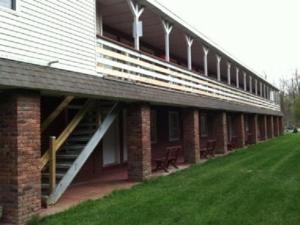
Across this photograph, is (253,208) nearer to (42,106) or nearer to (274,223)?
(274,223)

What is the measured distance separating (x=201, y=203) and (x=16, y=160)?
3.66m

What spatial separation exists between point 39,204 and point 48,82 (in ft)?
7.36

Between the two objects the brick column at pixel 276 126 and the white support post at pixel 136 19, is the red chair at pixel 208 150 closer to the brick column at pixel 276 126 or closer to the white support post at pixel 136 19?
the white support post at pixel 136 19

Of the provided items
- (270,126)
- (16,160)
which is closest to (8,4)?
(16,160)

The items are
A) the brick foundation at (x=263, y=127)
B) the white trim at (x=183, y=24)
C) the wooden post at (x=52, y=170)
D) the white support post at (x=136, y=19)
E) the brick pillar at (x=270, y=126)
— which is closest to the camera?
the wooden post at (x=52, y=170)

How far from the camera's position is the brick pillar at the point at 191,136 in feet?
54.6

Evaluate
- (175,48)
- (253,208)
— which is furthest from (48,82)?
(175,48)

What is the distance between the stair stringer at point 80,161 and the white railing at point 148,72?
102 cm

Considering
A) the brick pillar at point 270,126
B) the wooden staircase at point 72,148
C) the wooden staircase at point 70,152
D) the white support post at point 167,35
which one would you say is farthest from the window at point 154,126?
the brick pillar at point 270,126

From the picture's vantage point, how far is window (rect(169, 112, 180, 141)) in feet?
68.4

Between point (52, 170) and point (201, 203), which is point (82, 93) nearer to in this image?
point (52, 170)

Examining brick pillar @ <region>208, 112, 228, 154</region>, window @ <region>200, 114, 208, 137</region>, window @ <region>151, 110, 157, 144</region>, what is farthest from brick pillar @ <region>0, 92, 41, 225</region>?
window @ <region>200, 114, 208, 137</region>

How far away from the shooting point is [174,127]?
21.3 m

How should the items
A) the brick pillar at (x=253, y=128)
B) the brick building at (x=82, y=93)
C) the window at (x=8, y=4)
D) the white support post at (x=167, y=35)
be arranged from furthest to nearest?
the brick pillar at (x=253, y=128), the white support post at (x=167, y=35), the brick building at (x=82, y=93), the window at (x=8, y=4)
